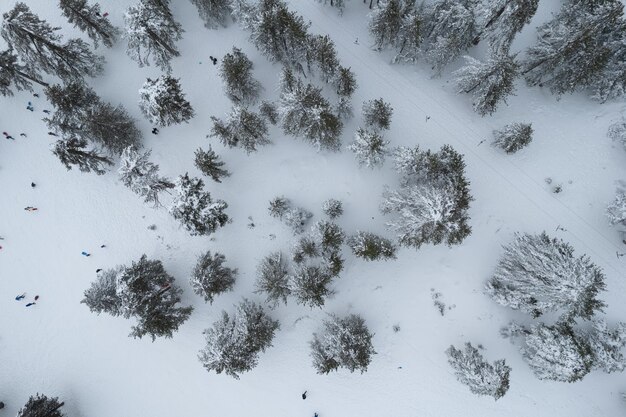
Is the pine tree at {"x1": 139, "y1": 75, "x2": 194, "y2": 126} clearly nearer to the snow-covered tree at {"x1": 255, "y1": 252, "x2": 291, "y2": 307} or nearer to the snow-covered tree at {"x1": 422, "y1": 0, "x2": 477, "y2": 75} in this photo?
the snow-covered tree at {"x1": 255, "y1": 252, "x2": 291, "y2": 307}

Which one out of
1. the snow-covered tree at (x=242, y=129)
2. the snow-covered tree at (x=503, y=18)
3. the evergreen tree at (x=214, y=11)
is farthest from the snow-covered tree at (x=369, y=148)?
the evergreen tree at (x=214, y=11)

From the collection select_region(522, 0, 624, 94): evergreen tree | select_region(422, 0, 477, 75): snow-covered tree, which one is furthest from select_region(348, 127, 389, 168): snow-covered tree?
select_region(522, 0, 624, 94): evergreen tree

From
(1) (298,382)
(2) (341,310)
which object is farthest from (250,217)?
(1) (298,382)

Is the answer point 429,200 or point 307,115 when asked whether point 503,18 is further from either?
point 307,115

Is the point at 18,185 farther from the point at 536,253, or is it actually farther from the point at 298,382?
the point at 536,253

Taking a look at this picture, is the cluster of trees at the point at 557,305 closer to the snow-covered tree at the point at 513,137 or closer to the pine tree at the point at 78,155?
the snow-covered tree at the point at 513,137

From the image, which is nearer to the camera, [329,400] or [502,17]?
[502,17]
